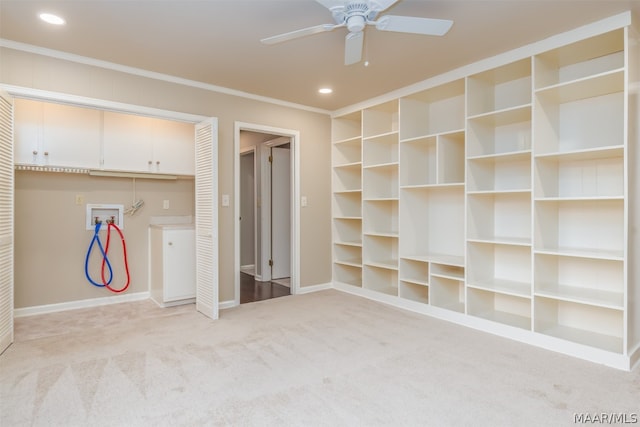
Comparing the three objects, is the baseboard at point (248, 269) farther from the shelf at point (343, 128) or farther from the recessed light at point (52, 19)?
the recessed light at point (52, 19)

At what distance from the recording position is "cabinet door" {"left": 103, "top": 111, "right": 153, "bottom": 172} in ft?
13.1

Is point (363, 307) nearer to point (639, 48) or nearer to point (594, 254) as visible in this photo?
point (594, 254)

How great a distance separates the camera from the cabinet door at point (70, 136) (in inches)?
144

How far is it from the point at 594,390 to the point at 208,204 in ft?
10.8

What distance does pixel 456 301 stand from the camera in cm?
382

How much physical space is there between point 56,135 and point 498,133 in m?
4.42

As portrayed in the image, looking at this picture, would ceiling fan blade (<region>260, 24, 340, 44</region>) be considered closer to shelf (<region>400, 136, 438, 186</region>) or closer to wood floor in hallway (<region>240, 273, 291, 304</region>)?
shelf (<region>400, 136, 438, 186</region>)

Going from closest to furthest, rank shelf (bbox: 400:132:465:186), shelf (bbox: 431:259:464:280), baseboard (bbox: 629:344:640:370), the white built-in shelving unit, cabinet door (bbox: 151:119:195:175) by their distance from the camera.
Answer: baseboard (bbox: 629:344:640:370), the white built-in shelving unit, shelf (bbox: 431:259:464:280), shelf (bbox: 400:132:465:186), cabinet door (bbox: 151:119:195:175)

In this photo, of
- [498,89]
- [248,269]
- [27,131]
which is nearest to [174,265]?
[27,131]

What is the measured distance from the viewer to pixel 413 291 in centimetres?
404

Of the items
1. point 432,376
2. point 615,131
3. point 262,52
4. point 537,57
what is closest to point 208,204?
point 262,52

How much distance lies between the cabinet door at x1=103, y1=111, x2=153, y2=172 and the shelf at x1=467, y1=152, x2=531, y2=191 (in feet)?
11.5

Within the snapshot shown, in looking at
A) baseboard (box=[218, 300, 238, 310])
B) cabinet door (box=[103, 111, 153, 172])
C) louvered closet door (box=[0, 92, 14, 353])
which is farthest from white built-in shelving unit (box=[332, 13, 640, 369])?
louvered closet door (box=[0, 92, 14, 353])

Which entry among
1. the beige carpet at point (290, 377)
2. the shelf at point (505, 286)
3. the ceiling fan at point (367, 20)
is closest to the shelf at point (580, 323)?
the shelf at point (505, 286)
